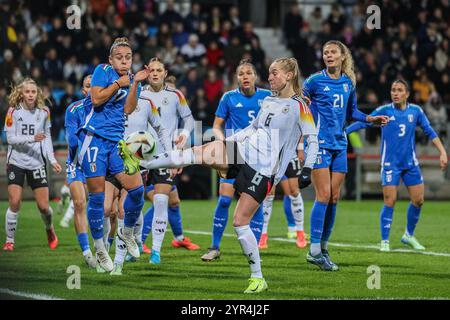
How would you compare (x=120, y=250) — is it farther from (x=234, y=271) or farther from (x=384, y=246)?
(x=384, y=246)

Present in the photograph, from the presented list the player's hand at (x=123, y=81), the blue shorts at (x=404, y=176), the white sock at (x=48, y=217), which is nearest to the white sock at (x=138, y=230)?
the white sock at (x=48, y=217)

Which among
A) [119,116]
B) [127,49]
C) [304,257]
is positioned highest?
[127,49]

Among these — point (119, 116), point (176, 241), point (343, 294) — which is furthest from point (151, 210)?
point (343, 294)

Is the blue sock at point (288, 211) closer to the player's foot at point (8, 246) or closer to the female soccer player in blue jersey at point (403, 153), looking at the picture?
the female soccer player in blue jersey at point (403, 153)

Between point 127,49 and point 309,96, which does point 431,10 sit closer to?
point 309,96

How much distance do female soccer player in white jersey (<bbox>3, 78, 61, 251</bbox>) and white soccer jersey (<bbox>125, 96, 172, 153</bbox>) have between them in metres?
1.93

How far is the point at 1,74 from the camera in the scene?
22.7 m

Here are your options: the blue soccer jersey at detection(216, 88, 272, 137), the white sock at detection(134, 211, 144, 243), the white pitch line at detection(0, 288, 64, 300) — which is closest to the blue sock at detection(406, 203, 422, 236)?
the blue soccer jersey at detection(216, 88, 272, 137)

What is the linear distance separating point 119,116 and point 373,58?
17.4m

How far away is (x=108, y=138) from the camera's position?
10.0 m

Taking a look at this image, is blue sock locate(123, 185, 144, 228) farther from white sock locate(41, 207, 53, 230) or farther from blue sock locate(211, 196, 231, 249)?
white sock locate(41, 207, 53, 230)

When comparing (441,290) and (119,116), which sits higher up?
(119,116)

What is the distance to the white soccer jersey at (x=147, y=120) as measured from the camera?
11.6m

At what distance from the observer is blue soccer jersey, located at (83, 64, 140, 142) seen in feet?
32.3
